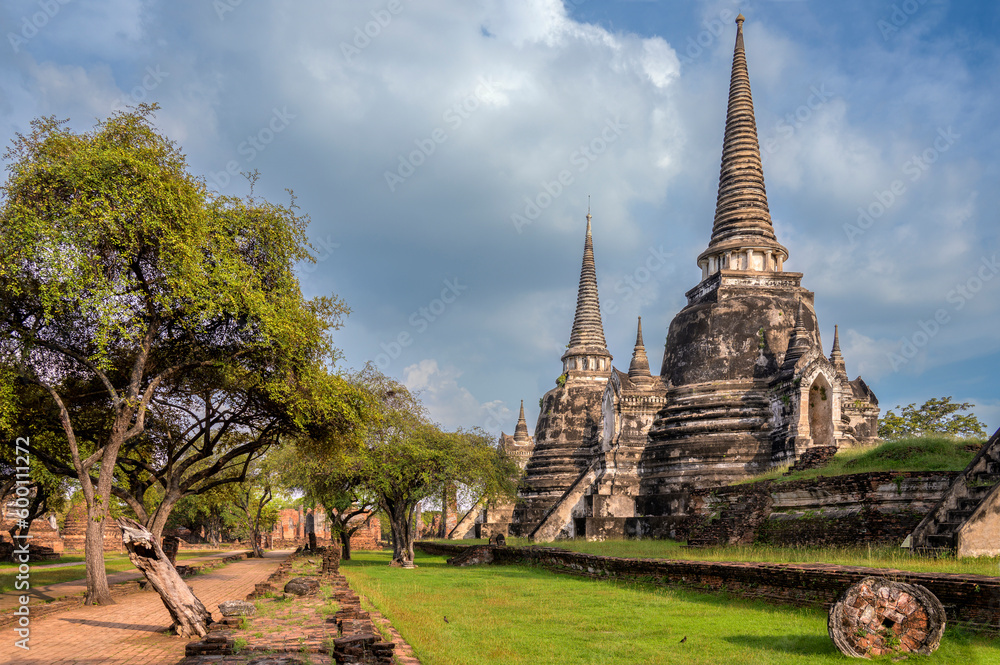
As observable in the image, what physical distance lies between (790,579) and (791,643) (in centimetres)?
300

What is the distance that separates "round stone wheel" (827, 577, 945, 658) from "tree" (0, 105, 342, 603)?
38.3 ft

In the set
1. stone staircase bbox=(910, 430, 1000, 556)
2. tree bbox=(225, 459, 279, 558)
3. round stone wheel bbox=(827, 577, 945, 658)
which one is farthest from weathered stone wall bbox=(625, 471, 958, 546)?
tree bbox=(225, 459, 279, 558)

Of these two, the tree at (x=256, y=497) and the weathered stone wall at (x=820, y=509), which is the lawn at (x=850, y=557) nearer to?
the weathered stone wall at (x=820, y=509)

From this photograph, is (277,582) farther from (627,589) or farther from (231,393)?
(627,589)

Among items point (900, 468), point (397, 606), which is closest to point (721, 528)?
point (900, 468)

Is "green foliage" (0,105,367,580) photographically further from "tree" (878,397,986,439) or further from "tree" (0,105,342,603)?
"tree" (878,397,986,439)

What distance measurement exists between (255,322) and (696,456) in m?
18.9

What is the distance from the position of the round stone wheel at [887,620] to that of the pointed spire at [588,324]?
3971 centimetres

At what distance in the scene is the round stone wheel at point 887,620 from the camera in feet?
26.0

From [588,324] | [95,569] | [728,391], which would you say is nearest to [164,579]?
[95,569]

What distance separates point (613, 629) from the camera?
10.2 metres

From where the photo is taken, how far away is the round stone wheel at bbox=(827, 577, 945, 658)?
312 inches

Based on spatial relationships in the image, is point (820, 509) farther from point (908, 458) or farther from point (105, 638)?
point (105, 638)

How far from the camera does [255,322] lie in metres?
16.2
